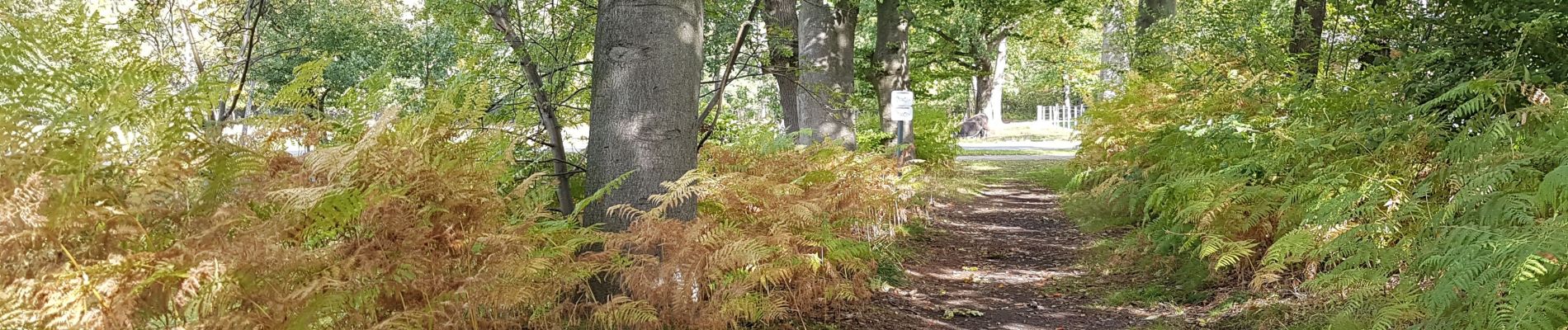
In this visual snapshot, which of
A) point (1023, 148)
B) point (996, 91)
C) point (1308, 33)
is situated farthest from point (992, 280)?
point (996, 91)

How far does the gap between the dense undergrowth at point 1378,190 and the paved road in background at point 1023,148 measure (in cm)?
921

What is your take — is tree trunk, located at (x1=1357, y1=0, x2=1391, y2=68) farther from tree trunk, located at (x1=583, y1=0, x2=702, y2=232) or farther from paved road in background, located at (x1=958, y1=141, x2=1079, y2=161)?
paved road in background, located at (x1=958, y1=141, x2=1079, y2=161)

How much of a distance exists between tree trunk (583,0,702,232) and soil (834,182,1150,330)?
53.0 inches

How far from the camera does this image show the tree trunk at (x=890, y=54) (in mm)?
12164

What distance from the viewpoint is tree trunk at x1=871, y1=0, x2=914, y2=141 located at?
12.2m

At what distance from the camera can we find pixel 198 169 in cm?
255

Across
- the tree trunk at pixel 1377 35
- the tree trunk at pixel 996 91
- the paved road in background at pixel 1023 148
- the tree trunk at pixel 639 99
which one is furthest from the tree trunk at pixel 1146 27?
the tree trunk at pixel 996 91

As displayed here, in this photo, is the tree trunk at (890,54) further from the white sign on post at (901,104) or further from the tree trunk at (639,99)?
the tree trunk at (639,99)

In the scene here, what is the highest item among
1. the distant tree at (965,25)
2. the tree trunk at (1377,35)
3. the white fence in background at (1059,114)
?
the distant tree at (965,25)

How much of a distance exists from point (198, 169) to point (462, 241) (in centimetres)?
70

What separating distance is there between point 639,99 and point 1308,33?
17.9 ft

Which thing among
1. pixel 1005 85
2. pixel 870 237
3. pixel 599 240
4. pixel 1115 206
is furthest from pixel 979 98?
pixel 599 240

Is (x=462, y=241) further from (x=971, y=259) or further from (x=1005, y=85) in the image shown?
(x=1005, y=85)

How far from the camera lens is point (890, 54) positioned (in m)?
12.4
